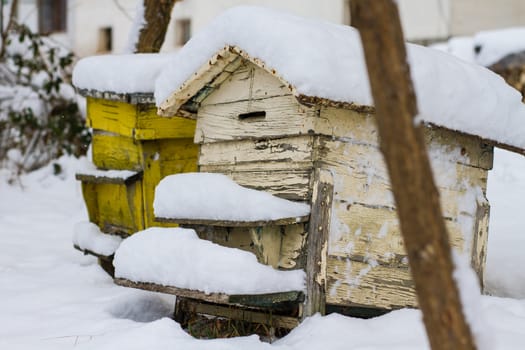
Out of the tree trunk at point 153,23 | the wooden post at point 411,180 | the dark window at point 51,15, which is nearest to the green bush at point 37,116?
the tree trunk at point 153,23

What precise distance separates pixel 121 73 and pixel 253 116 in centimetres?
146

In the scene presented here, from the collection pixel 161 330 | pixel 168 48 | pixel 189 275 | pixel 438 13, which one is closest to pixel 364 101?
pixel 189 275

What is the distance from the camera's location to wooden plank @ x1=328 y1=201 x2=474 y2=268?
360cm

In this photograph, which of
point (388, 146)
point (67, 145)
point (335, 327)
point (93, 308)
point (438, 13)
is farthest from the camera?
point (438, 13)

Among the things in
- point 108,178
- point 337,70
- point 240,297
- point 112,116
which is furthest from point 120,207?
point 337,70

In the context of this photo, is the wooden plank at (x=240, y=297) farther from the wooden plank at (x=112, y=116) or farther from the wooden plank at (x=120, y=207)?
the wooden plank at (x=112, y=116)

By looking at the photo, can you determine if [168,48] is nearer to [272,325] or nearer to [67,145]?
[67,145]

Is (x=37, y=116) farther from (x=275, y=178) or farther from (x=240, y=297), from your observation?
(x=240, y=297)

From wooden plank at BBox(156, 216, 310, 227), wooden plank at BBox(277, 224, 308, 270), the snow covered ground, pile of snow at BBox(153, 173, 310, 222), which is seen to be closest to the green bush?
the snow covered ground

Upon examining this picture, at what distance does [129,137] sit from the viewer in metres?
5.02

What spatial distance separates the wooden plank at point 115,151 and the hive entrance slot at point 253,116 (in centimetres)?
127

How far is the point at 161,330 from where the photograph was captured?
11.7 ft

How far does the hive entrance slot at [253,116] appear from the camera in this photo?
3.75 metres

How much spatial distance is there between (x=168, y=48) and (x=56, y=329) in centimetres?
1357
